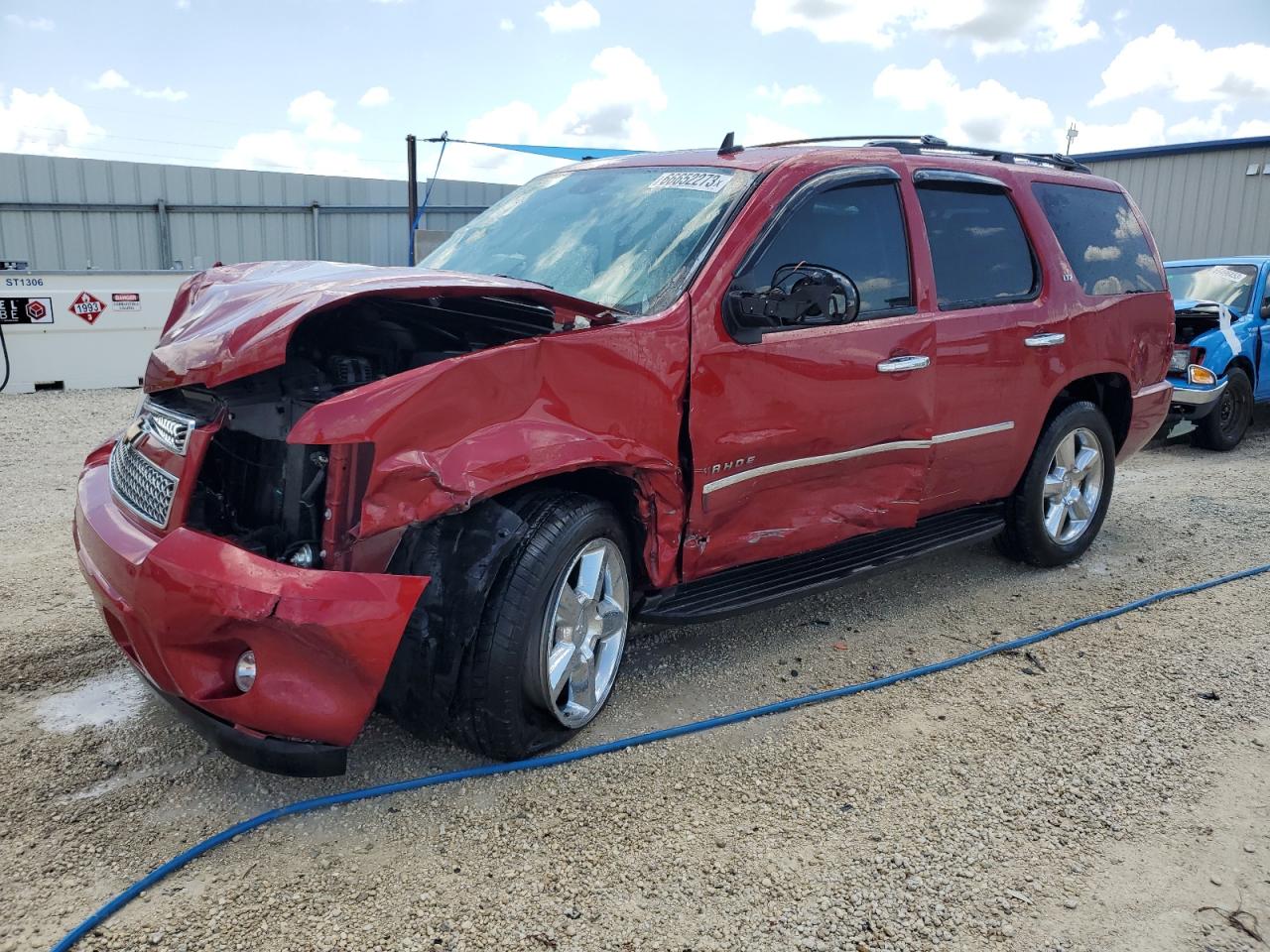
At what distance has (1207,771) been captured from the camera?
124 inches

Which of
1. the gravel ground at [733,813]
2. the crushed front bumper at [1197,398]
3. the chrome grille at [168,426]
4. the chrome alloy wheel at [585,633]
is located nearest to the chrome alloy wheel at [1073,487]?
the gravel ground at [733,813]

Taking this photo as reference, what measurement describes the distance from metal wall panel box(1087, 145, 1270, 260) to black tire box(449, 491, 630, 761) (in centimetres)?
1702

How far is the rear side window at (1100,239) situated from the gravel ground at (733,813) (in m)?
1.82

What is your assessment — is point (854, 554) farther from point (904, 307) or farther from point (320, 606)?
point (320, 606)

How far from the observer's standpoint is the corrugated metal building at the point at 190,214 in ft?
62.5

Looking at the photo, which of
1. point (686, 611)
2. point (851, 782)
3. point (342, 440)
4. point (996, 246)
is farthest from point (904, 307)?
point (342, 440)

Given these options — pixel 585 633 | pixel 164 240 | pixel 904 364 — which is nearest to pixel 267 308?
pixel 585 633

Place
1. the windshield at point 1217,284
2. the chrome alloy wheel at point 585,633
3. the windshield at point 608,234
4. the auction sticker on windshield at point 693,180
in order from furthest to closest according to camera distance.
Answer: the windshield at point 1217,284, the auction sticker on windshield at point 693,180, the windshield at point 608,234, the chrome alloy wheel at point 585,633

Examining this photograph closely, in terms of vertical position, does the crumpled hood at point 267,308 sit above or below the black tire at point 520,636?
above

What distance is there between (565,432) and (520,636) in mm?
588

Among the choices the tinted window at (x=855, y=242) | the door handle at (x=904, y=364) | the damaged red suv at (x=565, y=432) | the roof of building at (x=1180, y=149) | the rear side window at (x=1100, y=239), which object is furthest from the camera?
the roof of building at (x=1180, y=149)

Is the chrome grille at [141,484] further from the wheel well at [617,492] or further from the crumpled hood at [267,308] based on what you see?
the wheel well at [617,492]

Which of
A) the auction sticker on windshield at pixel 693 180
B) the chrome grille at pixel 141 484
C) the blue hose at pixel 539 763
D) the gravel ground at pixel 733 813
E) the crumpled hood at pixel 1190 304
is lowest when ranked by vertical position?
the gravel ground at pixel 733 813

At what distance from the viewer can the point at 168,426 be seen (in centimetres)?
275
